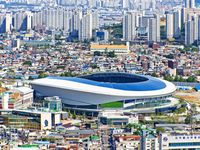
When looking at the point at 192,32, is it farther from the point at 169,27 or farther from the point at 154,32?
the point at 169,27

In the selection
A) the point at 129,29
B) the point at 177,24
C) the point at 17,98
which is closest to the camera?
the point at 17,98

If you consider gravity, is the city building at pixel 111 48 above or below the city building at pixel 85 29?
below

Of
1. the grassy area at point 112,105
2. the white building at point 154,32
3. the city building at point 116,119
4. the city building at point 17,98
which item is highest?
the white building at point 154,32

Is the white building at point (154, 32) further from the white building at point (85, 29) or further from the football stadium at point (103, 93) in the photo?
the football stadium at point (103, 93)

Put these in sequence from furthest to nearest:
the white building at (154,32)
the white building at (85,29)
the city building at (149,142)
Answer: the white building at (85,29) → the white building at (154,32) → the city building at (149,142)

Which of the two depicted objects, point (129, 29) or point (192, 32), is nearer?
point (192, 32)

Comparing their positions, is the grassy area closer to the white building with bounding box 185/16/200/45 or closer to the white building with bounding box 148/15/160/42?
the white building with bounding box 185/16/200/45

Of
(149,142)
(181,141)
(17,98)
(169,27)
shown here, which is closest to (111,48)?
(169,27)

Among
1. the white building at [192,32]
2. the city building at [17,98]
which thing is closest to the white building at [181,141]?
the city building at [17,98]

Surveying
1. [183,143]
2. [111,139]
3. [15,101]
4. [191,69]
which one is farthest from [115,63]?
[183,143]

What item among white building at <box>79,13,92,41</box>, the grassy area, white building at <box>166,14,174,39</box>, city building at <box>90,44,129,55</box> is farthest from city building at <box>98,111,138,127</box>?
white building at <box>166,14,174,39</box>
